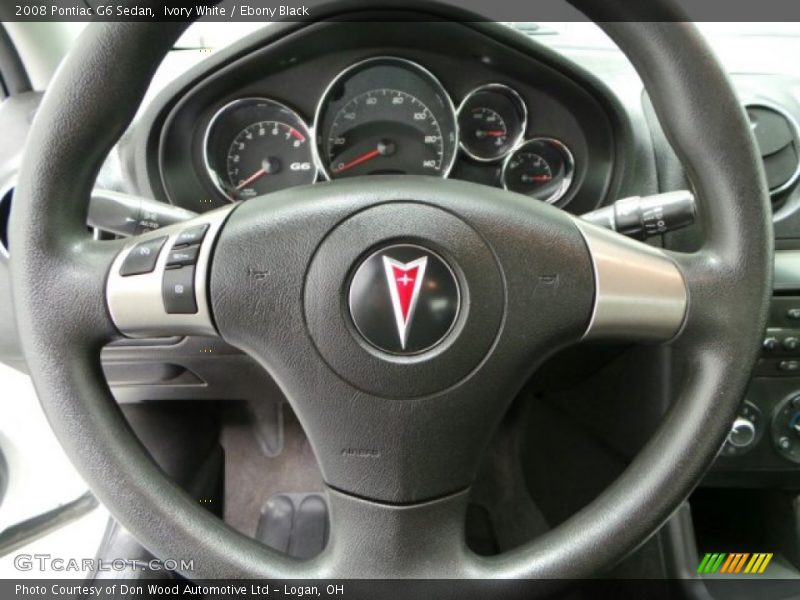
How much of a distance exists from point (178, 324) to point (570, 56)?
0.81m

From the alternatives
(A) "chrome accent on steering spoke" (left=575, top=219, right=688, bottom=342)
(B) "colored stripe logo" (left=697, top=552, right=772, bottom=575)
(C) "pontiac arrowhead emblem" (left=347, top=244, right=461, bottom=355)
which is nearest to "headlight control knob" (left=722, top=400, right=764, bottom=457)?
(B) "colored stripe logo" (left=697, top=552, right=772, bottom=575)

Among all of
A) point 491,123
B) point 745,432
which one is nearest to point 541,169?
point 491,123

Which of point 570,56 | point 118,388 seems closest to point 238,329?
point 118,388

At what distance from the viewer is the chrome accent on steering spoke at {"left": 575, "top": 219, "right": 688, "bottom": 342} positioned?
74 cm

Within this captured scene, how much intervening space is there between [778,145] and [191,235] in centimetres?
94

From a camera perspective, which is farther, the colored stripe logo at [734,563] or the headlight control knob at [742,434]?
the colored stripe logo at [734,563]

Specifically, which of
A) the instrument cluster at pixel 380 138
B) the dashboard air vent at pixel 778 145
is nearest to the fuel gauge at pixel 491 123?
the instrument cluster at pixel 380 138

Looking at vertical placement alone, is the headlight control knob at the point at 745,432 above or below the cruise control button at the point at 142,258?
below

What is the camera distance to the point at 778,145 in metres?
1.18

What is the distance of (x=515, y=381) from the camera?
0.77 m

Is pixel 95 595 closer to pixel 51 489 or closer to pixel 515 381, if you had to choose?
pixel 51 489

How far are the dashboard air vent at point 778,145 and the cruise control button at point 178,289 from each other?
0.92m

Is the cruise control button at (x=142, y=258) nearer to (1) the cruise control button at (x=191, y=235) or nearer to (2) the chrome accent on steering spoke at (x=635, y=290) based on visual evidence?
(1) the cruise control button at (x=191, y=235)

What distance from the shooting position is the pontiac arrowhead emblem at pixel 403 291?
726 mm
